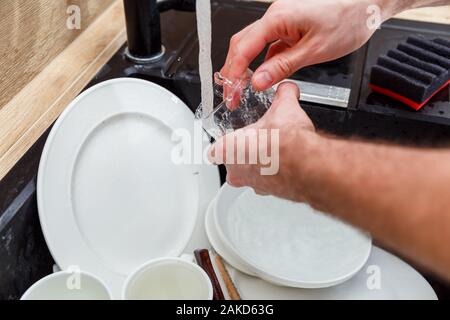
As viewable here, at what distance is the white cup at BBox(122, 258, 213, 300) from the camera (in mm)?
665

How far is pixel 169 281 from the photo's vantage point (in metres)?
0.70

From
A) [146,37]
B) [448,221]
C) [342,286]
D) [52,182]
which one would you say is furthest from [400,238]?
[146,37]

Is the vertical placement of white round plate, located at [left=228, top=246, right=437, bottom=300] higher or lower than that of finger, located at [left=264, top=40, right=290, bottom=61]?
lower

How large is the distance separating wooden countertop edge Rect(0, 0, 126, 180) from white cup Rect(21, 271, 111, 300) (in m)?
0.19

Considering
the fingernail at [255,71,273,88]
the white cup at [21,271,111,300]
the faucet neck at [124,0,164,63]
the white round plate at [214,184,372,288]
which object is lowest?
the white round plate at [214,184,372,288]

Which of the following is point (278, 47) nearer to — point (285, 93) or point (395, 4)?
point (285, 93)

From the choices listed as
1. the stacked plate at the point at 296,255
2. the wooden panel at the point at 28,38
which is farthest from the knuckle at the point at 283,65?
the wooden panel at the point at 28,38

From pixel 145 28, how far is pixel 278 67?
0.34 m

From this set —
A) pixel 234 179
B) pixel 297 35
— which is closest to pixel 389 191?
pixel 234 179

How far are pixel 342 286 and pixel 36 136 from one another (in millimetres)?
557

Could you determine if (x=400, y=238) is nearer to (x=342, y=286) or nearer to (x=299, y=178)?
(x=299, y=178)

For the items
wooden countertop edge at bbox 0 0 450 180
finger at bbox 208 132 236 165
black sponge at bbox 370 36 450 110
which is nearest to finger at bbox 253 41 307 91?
finger at bbox 208 132 236 165

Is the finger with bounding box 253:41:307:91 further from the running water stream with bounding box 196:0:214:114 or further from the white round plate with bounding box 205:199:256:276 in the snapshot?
the white round plate with bounding box 205:199:256:276

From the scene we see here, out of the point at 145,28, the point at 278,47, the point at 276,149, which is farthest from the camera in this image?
the point at 145,28
